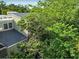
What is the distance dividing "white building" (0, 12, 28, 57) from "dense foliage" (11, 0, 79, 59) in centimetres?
262

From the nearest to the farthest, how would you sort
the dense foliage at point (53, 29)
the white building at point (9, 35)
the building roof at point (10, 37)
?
the dense foliage at point (53, 29), the white building at point (9, 35), the building roof at point (10, 37)

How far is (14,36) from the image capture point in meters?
26.8

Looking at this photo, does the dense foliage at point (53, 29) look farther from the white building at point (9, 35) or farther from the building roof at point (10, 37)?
the building roof at point (10, 37)

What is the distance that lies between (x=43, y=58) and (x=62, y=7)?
539 centimetres

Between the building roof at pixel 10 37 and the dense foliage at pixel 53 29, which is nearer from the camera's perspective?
the dense foliage at pixel 53 29

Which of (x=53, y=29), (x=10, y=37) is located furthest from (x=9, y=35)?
(x=53, y=29)

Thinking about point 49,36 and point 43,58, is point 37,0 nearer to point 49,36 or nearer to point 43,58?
point 49,36

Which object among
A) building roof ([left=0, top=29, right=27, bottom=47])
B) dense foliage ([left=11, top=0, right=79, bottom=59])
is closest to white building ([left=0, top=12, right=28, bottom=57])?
building roof ([left=0, top=29, right=27, bottom=47])

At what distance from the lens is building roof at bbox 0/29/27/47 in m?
23.7

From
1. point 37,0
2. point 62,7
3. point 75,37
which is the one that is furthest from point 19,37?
point 75,37

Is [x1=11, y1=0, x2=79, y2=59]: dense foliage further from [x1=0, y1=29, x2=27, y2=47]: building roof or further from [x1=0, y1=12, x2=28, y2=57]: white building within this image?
[x1=0, y1=29, x2=27, y2=47]: building roof

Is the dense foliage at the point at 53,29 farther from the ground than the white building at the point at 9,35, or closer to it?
farther from the ground

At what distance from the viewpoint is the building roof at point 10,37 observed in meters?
23.7

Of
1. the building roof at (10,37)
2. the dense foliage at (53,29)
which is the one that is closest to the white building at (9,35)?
the building roof at (10,37)
